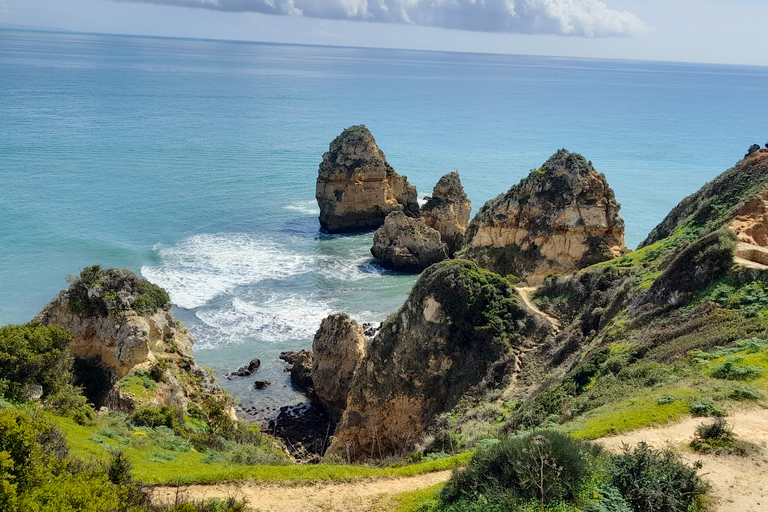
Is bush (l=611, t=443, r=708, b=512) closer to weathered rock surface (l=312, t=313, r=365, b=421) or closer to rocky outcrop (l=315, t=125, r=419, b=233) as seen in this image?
weathered rock surface (l=312, t=313, r=365, b=421)

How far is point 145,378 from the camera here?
2694 cm

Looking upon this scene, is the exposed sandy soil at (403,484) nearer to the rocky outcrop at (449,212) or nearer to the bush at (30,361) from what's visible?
the bush at (30,361)

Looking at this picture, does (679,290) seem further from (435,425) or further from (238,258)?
(238,258)

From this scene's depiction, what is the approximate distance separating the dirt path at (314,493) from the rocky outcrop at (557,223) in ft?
91.9

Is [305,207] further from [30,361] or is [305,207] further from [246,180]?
[30,361]

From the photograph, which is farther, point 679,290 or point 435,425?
point 435,425

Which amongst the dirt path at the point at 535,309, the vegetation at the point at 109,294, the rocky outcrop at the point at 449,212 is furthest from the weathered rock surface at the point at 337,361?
the rocky outcrop at the point at 449,212

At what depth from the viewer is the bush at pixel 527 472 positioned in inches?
514

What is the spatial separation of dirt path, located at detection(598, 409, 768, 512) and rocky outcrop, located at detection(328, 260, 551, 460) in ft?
41.6

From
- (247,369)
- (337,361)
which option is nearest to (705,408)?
(337,361)

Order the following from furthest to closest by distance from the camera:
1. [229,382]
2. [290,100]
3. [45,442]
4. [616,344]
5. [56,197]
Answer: [290,100]
[56,197]
[229,382]
[616,344]
[45,442]

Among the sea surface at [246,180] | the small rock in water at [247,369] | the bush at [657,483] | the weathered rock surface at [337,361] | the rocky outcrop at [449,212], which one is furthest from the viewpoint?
the rocky outcrop at [449,212]

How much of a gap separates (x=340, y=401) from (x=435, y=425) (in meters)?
12.4

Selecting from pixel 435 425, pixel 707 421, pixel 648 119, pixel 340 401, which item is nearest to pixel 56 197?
pixel 340 401
